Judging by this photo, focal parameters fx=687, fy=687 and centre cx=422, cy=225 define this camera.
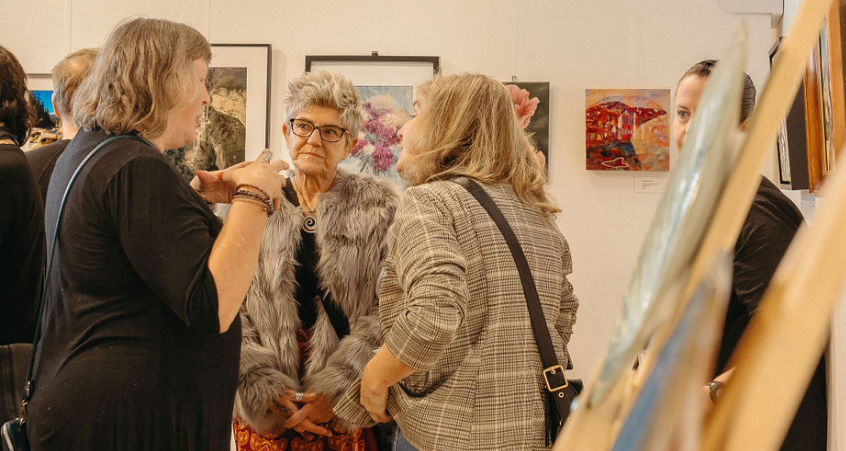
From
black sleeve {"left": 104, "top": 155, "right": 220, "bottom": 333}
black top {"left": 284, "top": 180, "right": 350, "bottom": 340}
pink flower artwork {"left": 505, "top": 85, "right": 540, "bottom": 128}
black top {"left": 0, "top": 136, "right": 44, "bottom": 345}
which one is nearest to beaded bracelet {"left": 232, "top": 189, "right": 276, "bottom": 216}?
black sleeve {"left": 104, "top": 155, "right": 220, "bottom": 333}

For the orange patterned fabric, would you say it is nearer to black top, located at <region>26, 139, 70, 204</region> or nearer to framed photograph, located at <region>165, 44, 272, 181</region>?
black top, located at <region>26, 139, 70, 204</region>

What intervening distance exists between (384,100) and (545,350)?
216 cm

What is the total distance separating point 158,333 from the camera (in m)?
1.14

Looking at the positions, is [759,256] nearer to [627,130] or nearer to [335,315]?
[335,315]

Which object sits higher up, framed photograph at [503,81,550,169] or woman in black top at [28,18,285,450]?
framed photograph at [503,81,550,169]

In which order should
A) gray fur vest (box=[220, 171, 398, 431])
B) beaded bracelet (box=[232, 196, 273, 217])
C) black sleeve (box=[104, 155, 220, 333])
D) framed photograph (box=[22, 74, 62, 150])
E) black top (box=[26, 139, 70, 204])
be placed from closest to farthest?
black sleeve (box=[104, 155, 220, 333]), beaded bracelet (box=[232, 196, 273, 217]), gray fur vest (box=[220, 171, 398, 431]), black top (box=[26, 139, 70, 204]), framed photograph (box=[22, 74, 62, 150])

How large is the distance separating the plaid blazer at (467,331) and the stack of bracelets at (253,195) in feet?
0.95

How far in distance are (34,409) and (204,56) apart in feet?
2.28

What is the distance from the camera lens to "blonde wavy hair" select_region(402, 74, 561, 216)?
1.48 metres

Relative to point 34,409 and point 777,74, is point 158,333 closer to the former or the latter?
point 34,409

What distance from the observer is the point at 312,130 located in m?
2.05

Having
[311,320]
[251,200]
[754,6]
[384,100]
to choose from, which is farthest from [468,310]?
[754,6]

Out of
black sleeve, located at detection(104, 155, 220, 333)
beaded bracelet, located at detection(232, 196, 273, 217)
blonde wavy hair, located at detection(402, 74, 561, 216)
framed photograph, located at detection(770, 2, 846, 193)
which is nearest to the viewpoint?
framed photograph, located at detection(770, 2, 846, 193)

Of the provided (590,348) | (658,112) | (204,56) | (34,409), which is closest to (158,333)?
(34,409)
